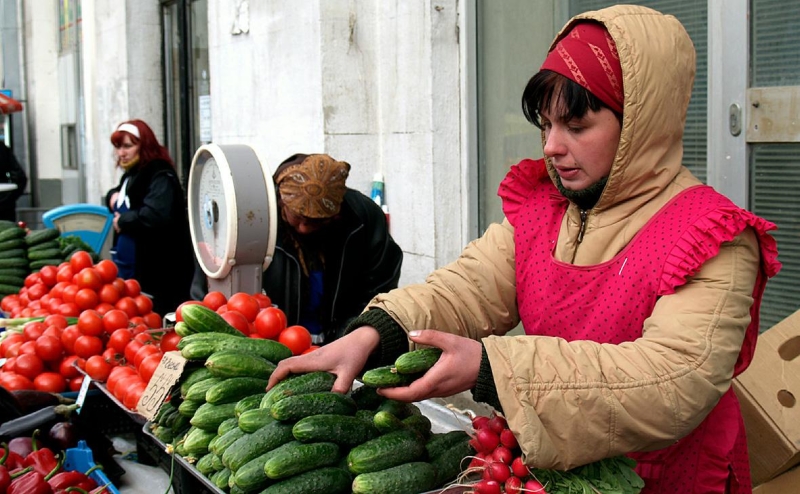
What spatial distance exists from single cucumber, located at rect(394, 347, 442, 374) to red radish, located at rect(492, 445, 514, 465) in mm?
237

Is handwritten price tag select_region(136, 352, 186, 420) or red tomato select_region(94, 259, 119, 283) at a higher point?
red tomato select_region(94, 259, 119, 283)

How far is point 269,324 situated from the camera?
321 centimetres

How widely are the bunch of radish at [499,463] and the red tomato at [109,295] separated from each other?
2788mm

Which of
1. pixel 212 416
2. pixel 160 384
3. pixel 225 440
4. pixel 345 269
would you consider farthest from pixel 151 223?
pixel 225 440

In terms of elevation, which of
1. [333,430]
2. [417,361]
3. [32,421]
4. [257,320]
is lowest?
[32,421]

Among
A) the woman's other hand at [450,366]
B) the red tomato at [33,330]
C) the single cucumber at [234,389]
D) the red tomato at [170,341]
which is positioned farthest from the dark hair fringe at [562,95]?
the red tomato at [33,330]

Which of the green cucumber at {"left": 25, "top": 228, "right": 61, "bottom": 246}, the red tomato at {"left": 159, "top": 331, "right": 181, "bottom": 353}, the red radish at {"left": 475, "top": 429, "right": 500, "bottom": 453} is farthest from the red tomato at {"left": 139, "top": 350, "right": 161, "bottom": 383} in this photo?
the green cucumber at {"left": 25, "top": 228, "right": 61, "bottom": 246}

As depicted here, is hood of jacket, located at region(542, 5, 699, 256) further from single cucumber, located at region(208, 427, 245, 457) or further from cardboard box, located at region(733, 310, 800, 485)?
single cucumber, located at region(208, 427, 245, 457)

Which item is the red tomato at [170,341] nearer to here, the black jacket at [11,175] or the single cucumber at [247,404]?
the single cucumber at [247,404]

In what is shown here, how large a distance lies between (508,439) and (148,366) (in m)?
1.67

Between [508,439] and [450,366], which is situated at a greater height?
[450,366]

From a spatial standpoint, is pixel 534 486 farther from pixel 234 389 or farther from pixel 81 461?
pixel 81 461

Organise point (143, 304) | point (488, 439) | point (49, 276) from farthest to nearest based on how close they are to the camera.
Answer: point (49, 276) → point (143, 304) → point (488, 439)

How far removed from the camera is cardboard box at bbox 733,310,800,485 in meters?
2.69
